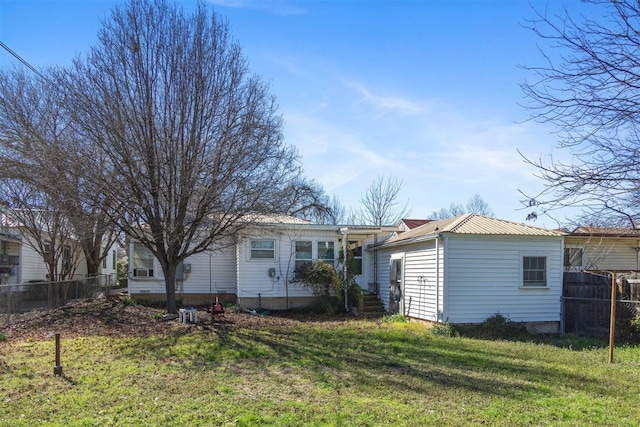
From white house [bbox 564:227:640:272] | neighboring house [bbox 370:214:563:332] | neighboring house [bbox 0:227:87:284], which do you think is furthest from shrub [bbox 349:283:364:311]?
neighboring house [bbox 0:227:87:284]

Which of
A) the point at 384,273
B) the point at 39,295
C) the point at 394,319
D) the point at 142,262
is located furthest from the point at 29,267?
the point at 394,319

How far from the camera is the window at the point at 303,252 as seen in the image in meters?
17.8

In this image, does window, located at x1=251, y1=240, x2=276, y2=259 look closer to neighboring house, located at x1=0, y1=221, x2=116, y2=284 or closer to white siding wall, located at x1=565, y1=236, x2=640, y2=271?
neighboring house, located at x1=0, y1=221, x2=116, y2=284

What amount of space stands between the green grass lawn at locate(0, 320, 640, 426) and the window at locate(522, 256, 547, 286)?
285 cm

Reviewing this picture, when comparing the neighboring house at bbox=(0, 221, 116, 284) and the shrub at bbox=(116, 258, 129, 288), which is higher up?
the neighboring house at bbox=(0, 221, 116, 284)

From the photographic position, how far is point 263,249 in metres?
17.5

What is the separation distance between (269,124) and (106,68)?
436cm

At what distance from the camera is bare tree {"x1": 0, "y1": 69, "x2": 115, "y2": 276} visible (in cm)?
1218

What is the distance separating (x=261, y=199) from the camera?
13414mm

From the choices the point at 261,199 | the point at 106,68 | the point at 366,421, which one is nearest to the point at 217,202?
the point at 261,199

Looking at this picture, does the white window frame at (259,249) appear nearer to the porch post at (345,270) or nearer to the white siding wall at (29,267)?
the porch post at (345,270)

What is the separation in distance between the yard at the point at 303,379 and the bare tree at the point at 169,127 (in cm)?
325

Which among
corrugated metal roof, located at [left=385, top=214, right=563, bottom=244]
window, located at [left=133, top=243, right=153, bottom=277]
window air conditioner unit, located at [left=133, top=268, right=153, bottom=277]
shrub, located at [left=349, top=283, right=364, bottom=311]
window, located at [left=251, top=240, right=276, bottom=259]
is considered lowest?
shrub, located at [left=349, top=283, right=364, bottom=311]

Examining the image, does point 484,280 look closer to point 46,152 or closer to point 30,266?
point 46,152
